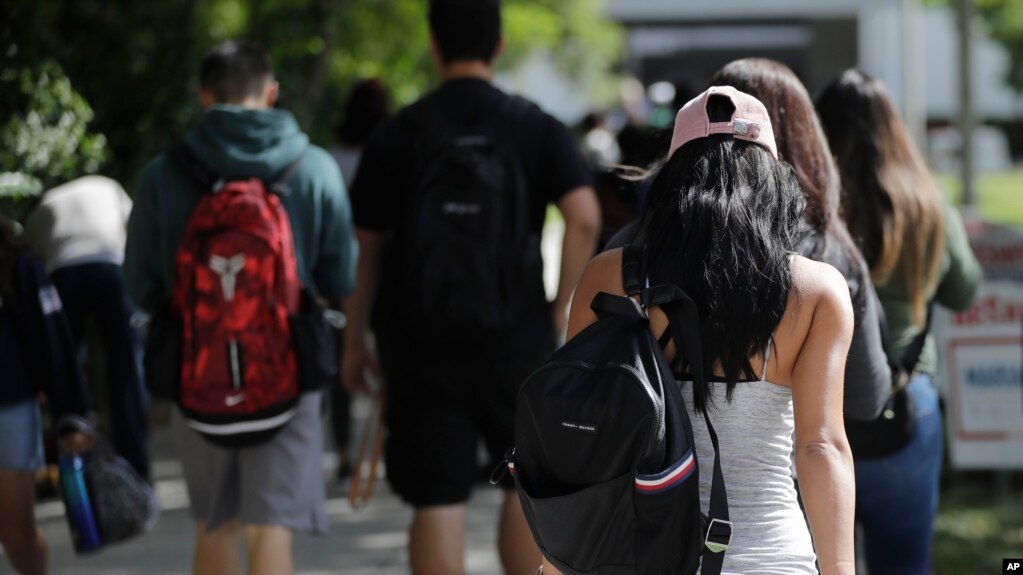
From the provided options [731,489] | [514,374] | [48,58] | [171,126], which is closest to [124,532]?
[514,374]

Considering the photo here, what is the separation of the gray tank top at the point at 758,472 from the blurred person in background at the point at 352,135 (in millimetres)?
5006

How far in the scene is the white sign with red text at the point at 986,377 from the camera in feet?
22.4

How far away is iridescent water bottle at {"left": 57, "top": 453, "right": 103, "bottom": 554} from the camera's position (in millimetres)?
4871

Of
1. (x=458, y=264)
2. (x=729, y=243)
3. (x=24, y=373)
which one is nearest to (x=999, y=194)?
(x=458, y=264)

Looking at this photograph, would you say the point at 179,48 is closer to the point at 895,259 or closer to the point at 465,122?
the point at 465,122

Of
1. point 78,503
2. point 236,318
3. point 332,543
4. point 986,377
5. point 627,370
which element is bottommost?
point 332,543

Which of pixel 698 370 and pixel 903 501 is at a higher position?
pixel 698 370

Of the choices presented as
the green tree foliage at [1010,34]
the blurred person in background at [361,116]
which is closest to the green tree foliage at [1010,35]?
the green tree foliage at [1010,34]

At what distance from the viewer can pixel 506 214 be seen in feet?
14.5

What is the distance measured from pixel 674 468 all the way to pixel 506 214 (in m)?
2.06

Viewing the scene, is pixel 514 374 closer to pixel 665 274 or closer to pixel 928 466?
pixel 928 466

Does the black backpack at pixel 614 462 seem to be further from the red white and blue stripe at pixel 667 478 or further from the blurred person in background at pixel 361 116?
the blurred person in background at pixel 361 116

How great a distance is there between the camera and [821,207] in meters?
3.43

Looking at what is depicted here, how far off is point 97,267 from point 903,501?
4106 mm
